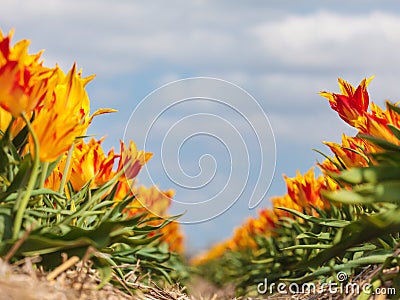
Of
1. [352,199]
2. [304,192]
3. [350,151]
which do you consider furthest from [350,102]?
[304,192]

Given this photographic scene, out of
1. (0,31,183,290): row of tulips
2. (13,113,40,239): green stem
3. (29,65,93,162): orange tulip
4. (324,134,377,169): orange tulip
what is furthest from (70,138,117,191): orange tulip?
(324,134,377,169): orange tulip

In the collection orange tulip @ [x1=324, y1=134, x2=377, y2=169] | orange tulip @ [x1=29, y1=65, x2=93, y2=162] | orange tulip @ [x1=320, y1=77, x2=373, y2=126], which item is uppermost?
orange tulip @ [x1=320, y1=77, x2=373, y2=126]

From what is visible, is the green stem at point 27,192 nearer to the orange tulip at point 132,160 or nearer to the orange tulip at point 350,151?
the orange tulip at point 132,160

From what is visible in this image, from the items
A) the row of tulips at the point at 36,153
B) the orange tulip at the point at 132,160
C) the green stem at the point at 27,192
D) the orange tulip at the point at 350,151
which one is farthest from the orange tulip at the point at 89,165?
the orange tulip at the point at 350,151

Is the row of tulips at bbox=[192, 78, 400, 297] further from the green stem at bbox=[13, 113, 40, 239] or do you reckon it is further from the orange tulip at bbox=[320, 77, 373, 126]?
the green stem at bbox=[13, 113, 40, 239]

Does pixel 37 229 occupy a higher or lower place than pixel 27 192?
lower

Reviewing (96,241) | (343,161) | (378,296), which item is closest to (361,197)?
(378,296)

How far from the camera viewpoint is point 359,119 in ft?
8.82

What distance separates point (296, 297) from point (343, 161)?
636 millimetres

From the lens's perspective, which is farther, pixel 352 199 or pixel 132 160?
pixel 132 160

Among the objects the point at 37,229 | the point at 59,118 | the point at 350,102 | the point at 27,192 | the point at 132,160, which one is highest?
the point at 350,102

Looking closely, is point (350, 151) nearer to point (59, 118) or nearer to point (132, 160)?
point (132, 160)

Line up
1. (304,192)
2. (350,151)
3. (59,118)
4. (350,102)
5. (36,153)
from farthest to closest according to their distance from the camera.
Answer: (304,192) → (350,151) → (350,102) → (59,118) → (36,153)

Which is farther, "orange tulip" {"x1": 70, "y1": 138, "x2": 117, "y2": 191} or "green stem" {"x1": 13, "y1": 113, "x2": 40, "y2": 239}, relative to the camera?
"orange tulip" {"x1": 70, "y1": 138, "x2": 117, "y2": 191}
